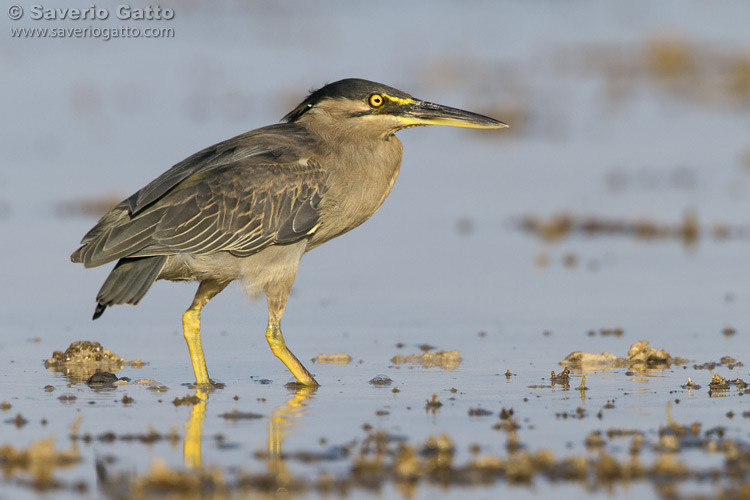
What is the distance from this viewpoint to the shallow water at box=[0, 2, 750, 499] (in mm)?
6480

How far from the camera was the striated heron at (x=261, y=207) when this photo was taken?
8703mm

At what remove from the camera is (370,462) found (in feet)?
20.3

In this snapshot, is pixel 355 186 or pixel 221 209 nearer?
pixel 221 209

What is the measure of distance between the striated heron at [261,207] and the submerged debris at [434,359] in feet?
3.02

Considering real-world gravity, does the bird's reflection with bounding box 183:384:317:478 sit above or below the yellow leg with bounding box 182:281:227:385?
below

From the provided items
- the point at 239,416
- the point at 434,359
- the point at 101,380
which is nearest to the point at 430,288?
the point at 434,359

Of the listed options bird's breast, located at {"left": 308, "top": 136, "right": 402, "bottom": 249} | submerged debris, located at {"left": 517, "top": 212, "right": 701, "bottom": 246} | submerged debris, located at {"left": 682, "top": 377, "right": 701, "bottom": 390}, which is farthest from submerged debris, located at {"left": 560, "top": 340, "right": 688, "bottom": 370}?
submerged debris, located at {"left": 517, "top": 212, "right": 701, "bottom": 246}

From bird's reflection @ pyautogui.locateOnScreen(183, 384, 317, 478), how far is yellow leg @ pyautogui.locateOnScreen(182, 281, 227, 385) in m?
0.30

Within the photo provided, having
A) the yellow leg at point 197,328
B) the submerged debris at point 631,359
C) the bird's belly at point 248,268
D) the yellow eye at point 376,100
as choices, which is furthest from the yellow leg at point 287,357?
the submerged debris at point 631,359

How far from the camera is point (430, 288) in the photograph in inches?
488

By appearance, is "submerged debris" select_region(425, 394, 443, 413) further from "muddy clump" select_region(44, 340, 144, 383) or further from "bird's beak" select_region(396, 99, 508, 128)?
"muddy clump" select_region(44, 340, 144, 383)

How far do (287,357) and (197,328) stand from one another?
0.72m

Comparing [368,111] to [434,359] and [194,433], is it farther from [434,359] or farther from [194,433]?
[194,433]

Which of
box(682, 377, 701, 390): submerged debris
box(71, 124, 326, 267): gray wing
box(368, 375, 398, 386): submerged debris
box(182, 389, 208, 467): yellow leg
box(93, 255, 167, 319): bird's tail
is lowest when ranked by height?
box(182, 389, 208, 467): yellow leg
